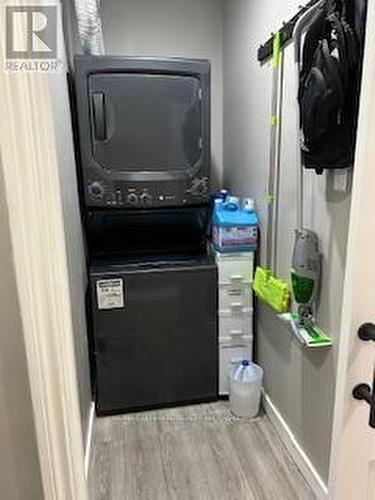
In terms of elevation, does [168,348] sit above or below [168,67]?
below

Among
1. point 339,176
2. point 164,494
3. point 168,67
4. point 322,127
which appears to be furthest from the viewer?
point 168,67

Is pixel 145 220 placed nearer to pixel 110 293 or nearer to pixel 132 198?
pixel 132 198

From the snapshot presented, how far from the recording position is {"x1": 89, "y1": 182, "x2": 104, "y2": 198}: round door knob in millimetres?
2027

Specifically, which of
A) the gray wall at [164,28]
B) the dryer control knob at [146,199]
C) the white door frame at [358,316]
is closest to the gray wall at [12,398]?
the white door frame at [358,316]

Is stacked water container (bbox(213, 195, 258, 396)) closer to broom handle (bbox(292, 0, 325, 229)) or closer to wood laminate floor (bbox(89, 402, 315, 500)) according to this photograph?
wood laminate floor (bbox(89, 402, 315, 500))

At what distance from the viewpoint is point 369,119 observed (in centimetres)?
86

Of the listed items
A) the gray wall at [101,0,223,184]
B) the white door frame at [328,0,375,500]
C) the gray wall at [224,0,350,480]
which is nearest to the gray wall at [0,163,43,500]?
the white door frame at [328,0,375,500]

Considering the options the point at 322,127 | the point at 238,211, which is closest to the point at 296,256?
the point at 322,127

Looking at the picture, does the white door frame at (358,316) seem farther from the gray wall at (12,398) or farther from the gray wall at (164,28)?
the gray wall at (164,28)

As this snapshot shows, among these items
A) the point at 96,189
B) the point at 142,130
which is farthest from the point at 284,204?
the point at 96,189

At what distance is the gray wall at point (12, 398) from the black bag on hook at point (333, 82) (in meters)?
0.93

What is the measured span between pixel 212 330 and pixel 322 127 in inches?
51.7

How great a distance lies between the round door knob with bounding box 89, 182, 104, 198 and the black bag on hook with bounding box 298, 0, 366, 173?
1.08m

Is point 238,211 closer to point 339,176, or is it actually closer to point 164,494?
point 339,176
